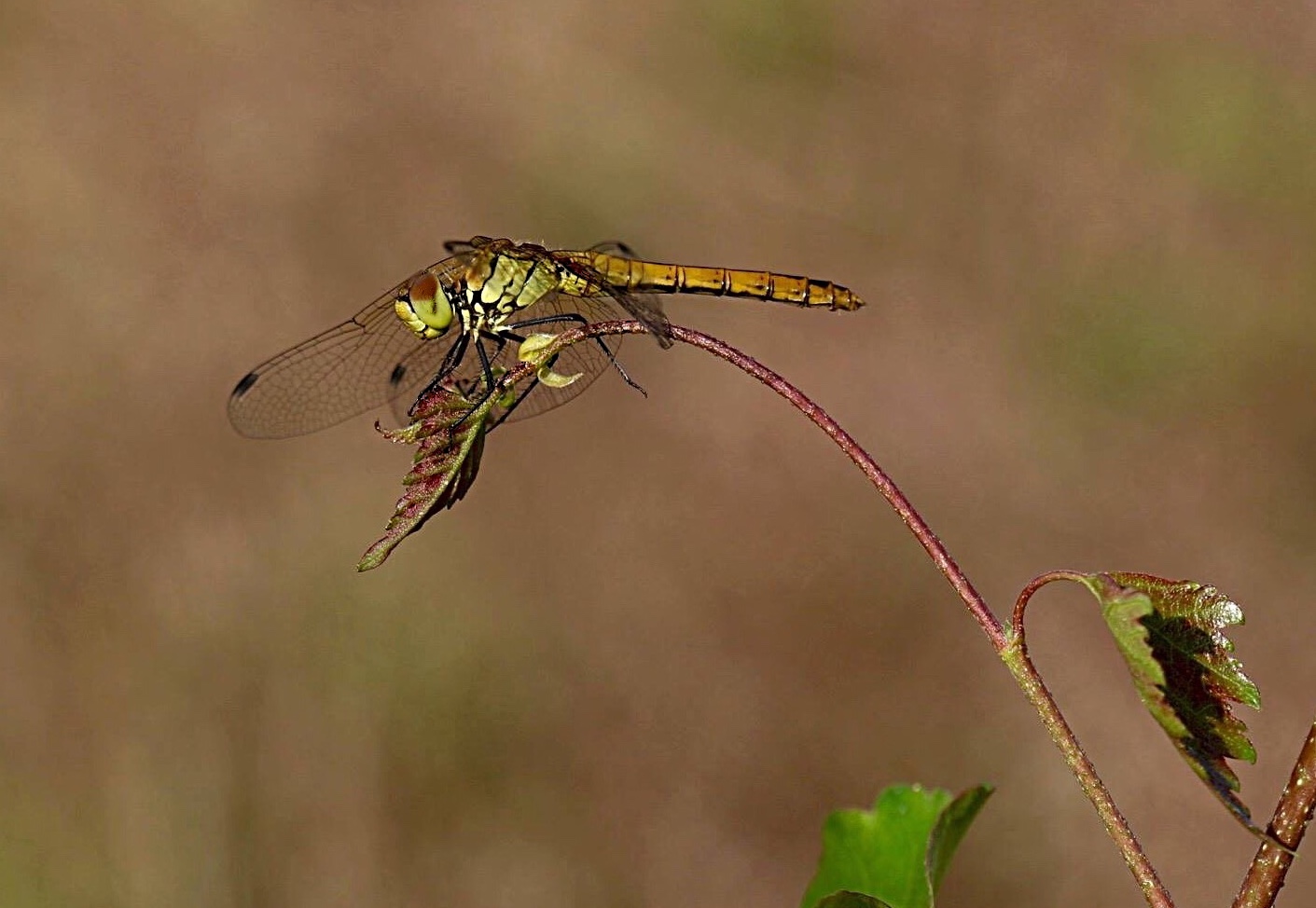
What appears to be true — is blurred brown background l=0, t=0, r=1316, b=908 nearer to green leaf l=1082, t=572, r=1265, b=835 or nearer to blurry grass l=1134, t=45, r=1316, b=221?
blurry grass l=1134, t=45, r=1316, b=221

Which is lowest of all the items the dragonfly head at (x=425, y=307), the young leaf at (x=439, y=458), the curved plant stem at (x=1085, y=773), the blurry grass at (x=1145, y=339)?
the curved plant stem at (x=1085, y=773)

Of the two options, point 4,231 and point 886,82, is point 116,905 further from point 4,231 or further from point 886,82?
point 886,82

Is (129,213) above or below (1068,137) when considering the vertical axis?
above

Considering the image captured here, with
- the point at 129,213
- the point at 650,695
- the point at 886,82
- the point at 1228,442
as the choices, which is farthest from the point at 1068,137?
the point at 129,213

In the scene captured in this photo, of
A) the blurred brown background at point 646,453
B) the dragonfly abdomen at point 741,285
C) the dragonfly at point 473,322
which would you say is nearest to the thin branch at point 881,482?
the dragonfly at point 473,322

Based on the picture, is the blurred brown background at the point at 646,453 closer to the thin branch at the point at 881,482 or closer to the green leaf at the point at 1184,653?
the thin branch at the point at 881,482

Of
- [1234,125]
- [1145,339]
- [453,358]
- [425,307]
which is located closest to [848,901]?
[453,358]
